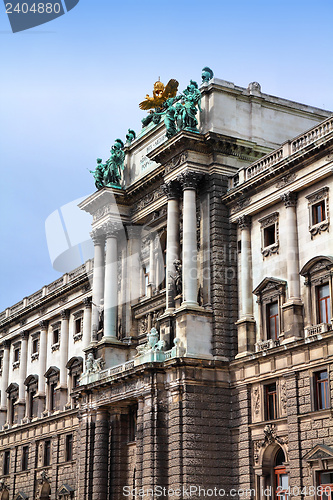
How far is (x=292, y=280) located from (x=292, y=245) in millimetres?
1957

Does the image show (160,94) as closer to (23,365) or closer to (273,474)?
(273,474)

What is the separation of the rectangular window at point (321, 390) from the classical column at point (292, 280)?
2482 millimetres

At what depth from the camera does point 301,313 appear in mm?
41219

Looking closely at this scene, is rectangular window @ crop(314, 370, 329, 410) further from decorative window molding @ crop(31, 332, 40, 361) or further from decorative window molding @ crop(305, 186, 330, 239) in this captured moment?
decorative window molding @ crop(31, 332, 40, 361)

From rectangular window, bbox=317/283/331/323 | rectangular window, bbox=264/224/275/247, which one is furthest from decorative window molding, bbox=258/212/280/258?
rectangular window, bbox=317/283/331/323

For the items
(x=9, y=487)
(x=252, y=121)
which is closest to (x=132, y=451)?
(x=252, y=121)

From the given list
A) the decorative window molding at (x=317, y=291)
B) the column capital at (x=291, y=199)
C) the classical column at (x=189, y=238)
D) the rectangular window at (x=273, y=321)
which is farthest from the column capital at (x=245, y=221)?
the decorative window molding at (x=317, y=291)

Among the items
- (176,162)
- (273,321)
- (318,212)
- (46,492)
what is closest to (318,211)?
(318,212)

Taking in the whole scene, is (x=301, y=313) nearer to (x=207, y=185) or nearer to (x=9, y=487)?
(x=207, y=185)

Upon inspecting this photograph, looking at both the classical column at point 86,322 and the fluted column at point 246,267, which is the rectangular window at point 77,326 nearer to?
the classical column at point 86,322

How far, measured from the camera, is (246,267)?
4600 centimetres

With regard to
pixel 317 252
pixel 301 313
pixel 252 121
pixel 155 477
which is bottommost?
pixel 155 477

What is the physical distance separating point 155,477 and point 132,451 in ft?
21.8

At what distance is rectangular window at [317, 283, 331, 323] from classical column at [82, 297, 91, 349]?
Answer: 27939 mm
